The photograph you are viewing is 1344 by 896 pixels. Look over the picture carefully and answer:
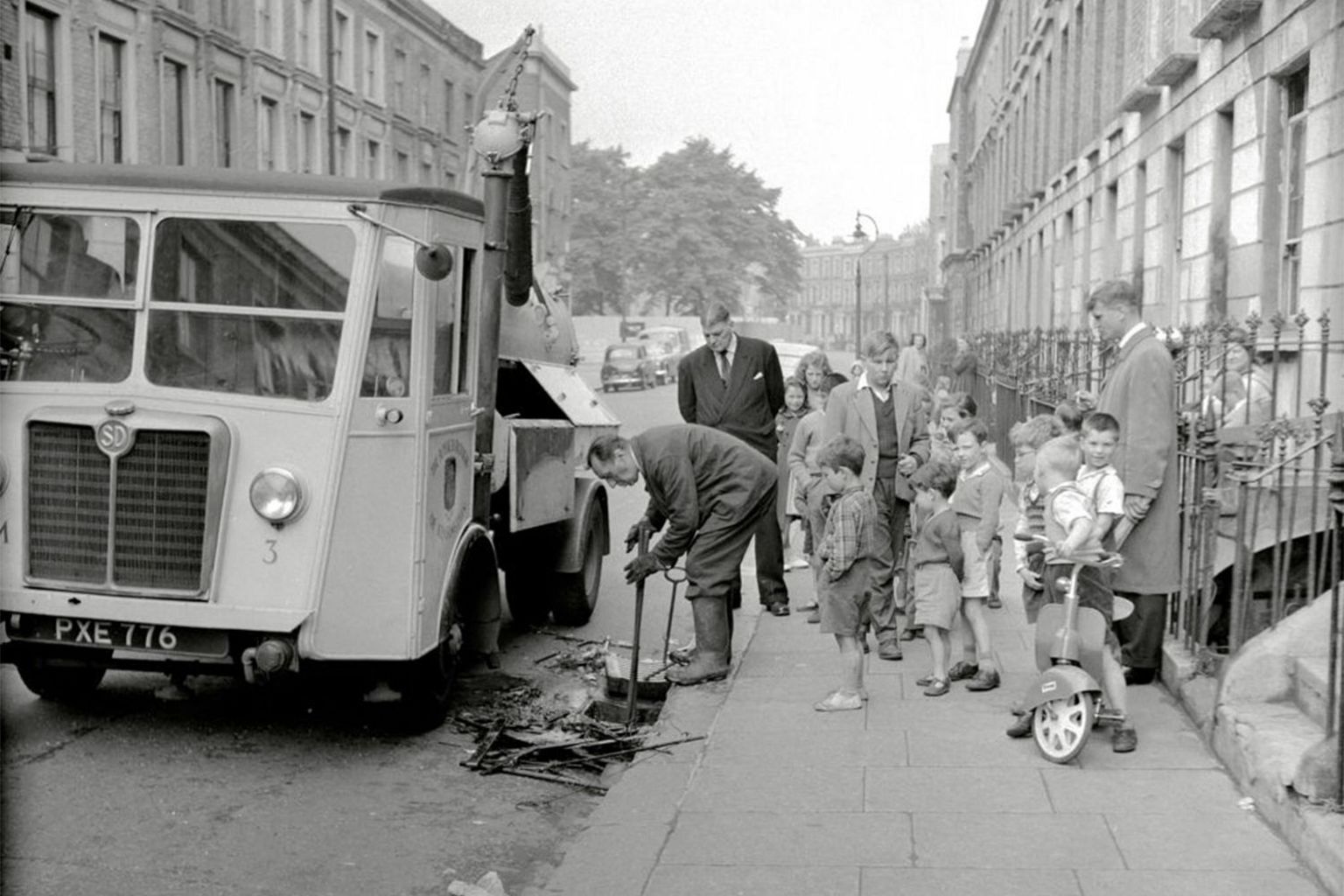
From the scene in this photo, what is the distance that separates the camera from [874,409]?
9281 mm

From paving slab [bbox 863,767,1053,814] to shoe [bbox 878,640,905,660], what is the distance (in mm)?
2337

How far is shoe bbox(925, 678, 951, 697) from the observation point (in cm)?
781

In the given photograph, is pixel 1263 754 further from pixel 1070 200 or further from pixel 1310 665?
pixel 1070 200

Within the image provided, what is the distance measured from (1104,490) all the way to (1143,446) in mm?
659

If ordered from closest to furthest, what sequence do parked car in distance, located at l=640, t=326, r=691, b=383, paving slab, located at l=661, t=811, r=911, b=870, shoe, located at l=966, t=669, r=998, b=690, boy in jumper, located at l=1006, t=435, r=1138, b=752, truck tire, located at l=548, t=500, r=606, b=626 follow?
paving slab, located at l=661, t=811, r=911, b=870 < boy in jumper, located at l=1006, t=435, r=1138, b=752 < shoe, located at l=966, t=669, r=998, b=690 < truck tire, located at l=548, t=500, r=606, b=626 < parked car in distance, located at l=640, t=326, r=691, b=383

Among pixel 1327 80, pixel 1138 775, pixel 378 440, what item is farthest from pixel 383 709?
pixel 1327 80

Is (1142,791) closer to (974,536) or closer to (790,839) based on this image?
(790,839)

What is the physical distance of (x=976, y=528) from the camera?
27.1ft

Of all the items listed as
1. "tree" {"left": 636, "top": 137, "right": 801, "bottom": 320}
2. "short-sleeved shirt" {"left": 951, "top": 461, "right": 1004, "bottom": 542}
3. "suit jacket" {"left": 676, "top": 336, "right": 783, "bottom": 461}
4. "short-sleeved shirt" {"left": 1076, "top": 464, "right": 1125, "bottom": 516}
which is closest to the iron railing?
"short-sleeved shirt" {"left": 1076, "top": 464, "right": 1125, "bottom": 516}

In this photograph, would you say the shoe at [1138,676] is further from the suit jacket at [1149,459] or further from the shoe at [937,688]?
the shoe at [937,688]

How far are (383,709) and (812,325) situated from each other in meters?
165

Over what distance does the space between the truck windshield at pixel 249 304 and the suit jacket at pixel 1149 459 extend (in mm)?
3727

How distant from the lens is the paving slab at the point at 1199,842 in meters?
5.12

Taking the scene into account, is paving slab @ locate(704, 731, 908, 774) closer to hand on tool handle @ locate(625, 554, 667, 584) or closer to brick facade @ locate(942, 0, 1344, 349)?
hand on tool handle @ locate(625, 554, 667, 584)
